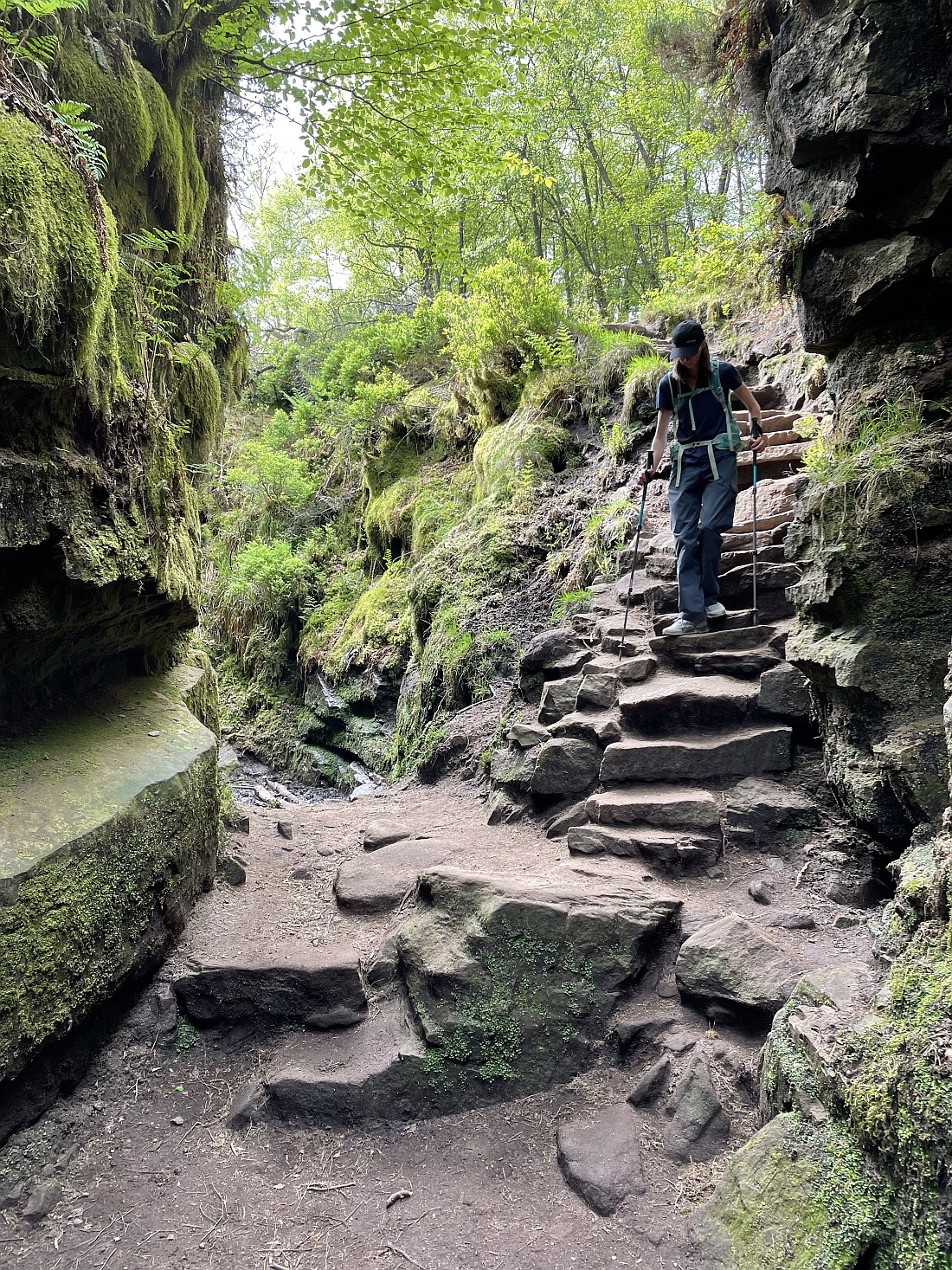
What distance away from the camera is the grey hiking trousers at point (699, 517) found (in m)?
5.82

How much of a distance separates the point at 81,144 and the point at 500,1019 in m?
5.33

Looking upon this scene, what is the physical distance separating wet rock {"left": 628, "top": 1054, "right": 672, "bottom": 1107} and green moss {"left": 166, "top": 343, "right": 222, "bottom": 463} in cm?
537

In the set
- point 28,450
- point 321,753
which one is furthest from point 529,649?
point 321,753

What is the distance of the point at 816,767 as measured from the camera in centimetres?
452

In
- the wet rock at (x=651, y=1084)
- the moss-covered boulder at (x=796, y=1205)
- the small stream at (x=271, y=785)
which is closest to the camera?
the moss-covered boulder at (x=796, y=1205)

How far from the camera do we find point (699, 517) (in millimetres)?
5918

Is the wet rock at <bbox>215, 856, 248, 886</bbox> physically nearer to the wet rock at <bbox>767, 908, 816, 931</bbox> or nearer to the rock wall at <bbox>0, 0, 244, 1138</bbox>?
the rock wall at <bbox>0, 0, 244, 1138</bbox>

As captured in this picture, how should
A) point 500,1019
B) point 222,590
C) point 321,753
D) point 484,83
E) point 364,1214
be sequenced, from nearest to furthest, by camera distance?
point 364,1214, point 500,1019, point 484,83, point 321,753, point 222,590

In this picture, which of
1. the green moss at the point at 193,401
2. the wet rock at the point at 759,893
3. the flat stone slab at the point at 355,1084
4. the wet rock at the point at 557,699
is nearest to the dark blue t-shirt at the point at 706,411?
the wet rock at the point at 557,699

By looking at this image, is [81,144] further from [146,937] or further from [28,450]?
[146,937]

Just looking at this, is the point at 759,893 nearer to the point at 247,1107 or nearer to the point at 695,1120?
the point at 695,1120

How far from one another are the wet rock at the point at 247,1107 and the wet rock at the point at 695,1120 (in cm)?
206

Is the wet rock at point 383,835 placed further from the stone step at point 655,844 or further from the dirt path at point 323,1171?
the stone step at point 655,844

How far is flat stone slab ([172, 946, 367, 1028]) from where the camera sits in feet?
13.1
